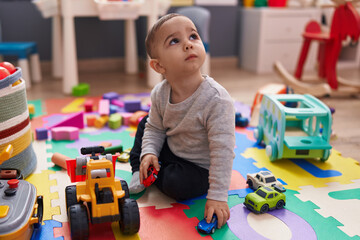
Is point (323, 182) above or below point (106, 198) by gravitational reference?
below

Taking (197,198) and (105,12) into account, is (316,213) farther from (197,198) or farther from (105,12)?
(105,12)

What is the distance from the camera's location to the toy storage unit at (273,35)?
103 inches

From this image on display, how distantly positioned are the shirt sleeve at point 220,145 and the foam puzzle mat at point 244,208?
90 mm

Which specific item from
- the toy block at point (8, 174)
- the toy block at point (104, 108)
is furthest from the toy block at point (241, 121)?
the toy block at point (8, 174)

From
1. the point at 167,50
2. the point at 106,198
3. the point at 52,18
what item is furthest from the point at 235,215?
the point at 52,18

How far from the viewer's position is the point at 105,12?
1910 mm

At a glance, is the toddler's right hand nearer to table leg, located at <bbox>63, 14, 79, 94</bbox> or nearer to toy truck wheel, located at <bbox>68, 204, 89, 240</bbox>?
toy truck wheel, located at <bbox>68, 204, 89, 240</bbox>

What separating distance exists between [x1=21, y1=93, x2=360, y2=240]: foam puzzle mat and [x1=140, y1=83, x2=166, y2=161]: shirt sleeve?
0.38 feet

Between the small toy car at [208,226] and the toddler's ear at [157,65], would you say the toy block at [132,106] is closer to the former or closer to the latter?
the toddler's ear at [157,65]

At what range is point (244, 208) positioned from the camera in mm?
921

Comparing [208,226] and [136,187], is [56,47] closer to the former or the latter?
[136,187]

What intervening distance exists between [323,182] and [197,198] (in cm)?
38

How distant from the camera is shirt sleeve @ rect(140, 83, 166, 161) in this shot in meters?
0.99

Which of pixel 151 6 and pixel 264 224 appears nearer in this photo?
pixel 264 224
